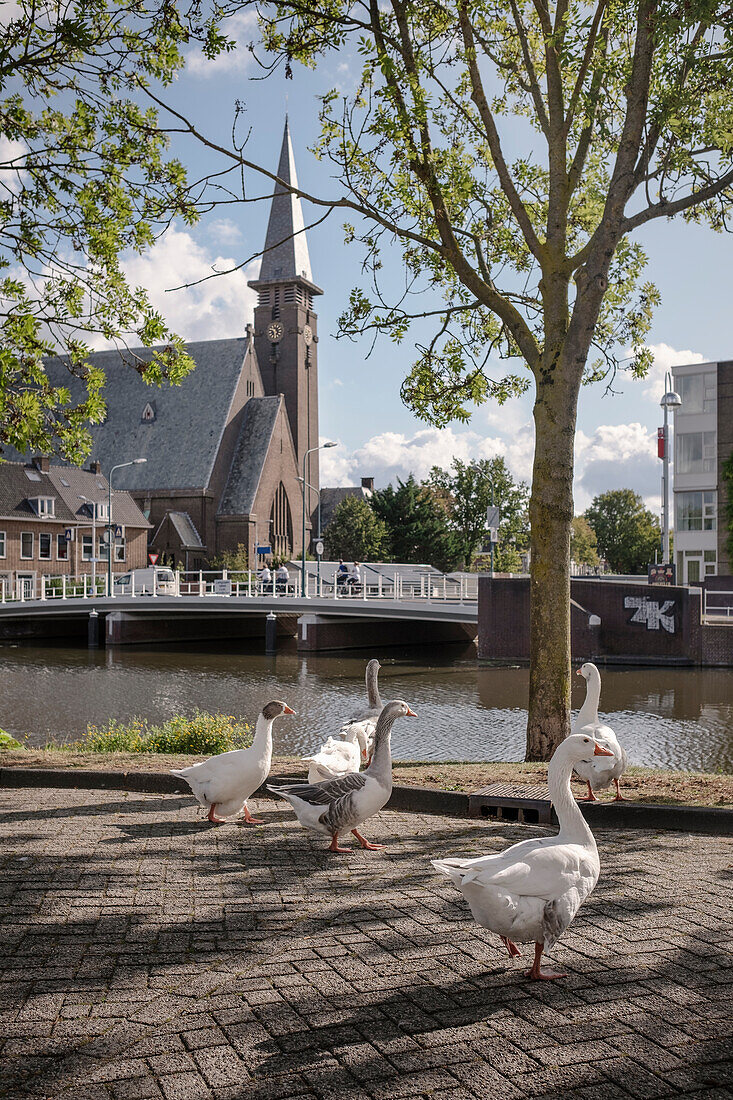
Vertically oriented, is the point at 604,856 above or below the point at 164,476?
below

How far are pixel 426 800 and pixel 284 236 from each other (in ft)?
222

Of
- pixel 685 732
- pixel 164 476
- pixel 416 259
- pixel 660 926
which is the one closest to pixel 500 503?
pixel 164 476

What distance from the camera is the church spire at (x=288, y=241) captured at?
2785 inches

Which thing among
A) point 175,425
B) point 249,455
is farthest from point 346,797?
point 175,425

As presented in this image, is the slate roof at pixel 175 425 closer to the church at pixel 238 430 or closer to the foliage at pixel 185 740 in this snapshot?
the church at pixel 238 430

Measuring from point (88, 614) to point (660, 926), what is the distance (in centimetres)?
4256

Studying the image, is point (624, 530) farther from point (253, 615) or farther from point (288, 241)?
point (253, 615)

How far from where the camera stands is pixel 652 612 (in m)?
31.8

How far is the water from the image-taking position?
16641 mm

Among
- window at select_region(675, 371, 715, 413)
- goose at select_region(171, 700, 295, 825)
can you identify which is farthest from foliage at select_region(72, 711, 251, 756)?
window at select_region(675, 371, 715, 413)

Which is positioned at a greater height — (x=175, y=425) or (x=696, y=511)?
(x=175, y=425)

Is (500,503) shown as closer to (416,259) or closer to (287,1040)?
(416,259)

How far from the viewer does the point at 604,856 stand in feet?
19.0

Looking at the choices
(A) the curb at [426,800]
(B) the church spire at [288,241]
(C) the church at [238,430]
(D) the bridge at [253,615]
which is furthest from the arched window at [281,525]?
(A) the curb at [426,800]
